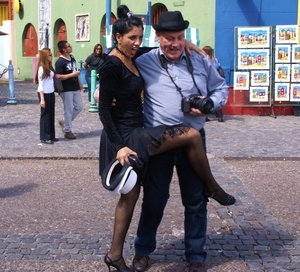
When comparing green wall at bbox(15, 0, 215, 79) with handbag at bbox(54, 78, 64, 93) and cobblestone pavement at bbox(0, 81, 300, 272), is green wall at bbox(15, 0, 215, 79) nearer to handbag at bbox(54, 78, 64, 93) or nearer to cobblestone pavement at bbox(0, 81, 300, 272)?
cobblestone pavement at bbox(0, 81, 300, 272)

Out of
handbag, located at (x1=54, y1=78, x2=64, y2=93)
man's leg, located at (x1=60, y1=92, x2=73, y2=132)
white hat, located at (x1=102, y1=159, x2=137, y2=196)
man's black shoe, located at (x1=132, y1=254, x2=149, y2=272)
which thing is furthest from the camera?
man's leg, located at (x1=60, y1=92, x2=73, y2=132)

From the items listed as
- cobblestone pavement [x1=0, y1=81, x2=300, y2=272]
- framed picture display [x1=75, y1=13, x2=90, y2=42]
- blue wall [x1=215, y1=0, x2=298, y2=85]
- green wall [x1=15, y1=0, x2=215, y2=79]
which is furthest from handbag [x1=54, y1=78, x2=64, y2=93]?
framed picture display [x1=75, y1=13, x2=90, y2=42]

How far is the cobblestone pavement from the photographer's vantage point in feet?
15.8

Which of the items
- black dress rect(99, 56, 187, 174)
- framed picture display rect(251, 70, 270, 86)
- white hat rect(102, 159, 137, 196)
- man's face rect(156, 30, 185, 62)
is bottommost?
white hat rect(102, 159, 137, 196)

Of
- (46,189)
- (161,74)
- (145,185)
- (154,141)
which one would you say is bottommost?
(46,189)

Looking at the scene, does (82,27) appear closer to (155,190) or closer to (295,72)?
(295,72)

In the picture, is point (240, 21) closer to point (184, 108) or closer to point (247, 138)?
point (247, 138)

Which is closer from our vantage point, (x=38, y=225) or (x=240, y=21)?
(x=38, y=225)

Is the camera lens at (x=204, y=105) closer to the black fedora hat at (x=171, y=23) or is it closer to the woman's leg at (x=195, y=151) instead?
the woman's leg at (x=195, y=151)

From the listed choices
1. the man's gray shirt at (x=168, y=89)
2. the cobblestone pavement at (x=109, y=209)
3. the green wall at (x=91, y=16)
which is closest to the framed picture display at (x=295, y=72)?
the green wall at (x=91, y=16)

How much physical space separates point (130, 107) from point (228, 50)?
1046 cm

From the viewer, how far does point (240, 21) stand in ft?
46.9

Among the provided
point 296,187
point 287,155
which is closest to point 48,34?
point 287,155

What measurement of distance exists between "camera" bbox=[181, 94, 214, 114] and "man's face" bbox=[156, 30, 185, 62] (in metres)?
0.31
